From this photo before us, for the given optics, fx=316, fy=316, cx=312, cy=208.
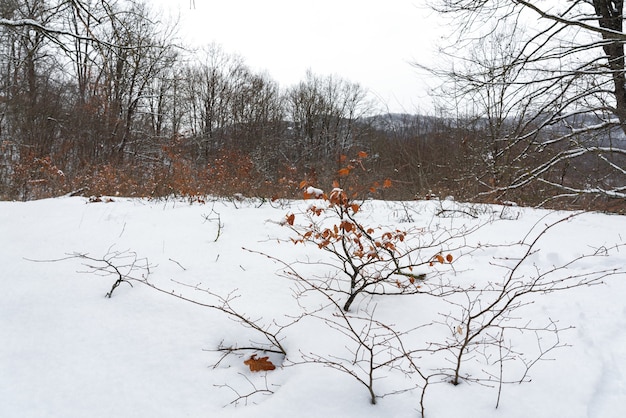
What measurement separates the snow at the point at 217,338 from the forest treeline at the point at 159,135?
1.22 m

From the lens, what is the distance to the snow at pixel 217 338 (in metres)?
1.46

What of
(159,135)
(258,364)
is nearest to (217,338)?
(258,364)

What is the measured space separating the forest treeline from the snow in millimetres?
1222

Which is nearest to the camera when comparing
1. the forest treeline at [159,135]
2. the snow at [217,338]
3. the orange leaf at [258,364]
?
Answer: the snow at [217,338]

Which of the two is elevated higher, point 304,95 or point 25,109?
point 304,95

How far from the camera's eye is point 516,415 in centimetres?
136

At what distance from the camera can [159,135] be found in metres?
18.2

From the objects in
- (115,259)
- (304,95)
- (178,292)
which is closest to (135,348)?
(178,292)

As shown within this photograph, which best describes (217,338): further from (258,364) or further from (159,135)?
(159,135)

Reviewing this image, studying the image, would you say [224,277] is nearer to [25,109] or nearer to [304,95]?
[25,109]

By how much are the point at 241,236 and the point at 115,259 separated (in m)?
1.25

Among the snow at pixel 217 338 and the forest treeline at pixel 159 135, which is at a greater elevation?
the forest treeline at pixel 159 135

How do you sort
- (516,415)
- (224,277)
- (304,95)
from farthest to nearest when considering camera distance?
(304,95)
(224,277)
(516,415)

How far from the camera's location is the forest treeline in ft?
15.6
